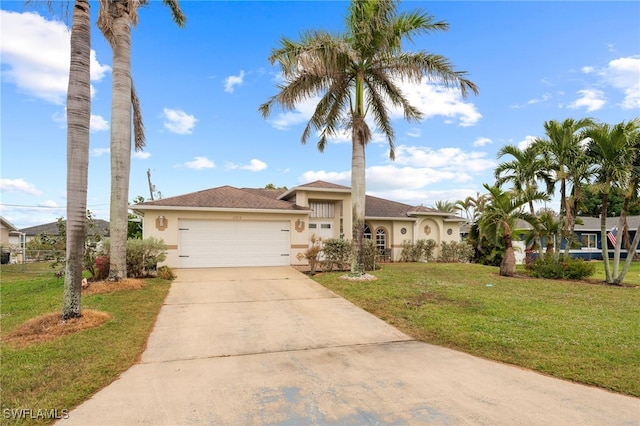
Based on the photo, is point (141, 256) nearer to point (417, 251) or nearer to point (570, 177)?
point (417, 251)

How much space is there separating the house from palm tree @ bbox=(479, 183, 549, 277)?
683 cm

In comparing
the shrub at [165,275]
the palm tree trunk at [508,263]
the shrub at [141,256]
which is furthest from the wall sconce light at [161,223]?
the palm tree trunk at [508,263]

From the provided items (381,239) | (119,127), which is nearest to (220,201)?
(119,127)

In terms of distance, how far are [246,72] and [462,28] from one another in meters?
8.86

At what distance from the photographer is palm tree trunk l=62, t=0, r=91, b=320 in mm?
6520

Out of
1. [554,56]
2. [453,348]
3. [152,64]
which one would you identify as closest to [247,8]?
[152,64]

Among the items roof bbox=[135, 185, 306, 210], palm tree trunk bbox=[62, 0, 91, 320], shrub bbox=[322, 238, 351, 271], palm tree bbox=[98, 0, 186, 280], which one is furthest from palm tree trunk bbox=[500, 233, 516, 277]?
palm tree trunk bbox=[62, 0, 91, 320]

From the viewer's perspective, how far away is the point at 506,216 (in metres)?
14.8

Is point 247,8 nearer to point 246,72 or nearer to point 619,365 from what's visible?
point 246,72

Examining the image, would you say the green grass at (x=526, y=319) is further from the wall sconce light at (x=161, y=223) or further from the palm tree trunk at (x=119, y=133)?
the wall sconce light at (x=161, y=223)

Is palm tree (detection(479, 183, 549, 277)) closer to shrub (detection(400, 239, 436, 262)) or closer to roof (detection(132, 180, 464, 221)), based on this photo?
shrub (detection(400, 239, 436, 262))

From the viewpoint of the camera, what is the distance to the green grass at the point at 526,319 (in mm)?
4957

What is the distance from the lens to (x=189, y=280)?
12094 millimetres

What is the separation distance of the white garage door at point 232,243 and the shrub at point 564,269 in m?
10.8
